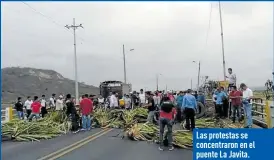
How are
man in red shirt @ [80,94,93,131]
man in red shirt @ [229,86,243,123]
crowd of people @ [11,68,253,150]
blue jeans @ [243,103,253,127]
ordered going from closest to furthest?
1. crowd of people @ [11,68,253,150]
2. blue jeans @ [243,103,253,127]
3. man in red shirt @ [229,86,243,123]
4. man in red shirt @ [80,94,93,131]

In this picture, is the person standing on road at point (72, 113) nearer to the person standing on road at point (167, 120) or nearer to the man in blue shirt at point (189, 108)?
the man in blue shirt at point (189, 108)

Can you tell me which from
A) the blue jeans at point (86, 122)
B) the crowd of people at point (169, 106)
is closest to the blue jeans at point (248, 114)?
the crowd of people at point (169, 106)

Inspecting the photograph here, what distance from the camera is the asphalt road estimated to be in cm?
1227

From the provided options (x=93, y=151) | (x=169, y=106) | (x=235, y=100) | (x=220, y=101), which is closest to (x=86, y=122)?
(x=220, y=101)

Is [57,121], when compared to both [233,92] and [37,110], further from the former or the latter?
[233,92]

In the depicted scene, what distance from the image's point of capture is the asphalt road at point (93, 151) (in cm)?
1227

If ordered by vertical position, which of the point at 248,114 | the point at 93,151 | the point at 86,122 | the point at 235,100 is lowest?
the point at 93,151

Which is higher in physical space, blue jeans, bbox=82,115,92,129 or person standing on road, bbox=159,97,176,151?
person standing on road, bbox=159,97,176,151

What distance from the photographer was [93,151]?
1359 centimetres

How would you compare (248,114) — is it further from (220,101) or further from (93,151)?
(93,151)

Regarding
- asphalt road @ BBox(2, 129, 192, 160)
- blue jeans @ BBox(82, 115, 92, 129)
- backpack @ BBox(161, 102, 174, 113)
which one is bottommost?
asphalt road @ BBox(2, 129, 192, 160)

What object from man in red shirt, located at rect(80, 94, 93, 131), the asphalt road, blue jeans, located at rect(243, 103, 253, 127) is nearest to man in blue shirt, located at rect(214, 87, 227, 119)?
blue jeans, located at rect(243, 103, 253, 127)

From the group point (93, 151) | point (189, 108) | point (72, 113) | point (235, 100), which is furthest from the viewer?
point (72, 113)

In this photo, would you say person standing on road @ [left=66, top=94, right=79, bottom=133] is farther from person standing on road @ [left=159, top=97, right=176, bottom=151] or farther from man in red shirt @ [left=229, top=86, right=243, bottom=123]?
person standing on road @ [left=159, top=97, right=176, bottom=151]
